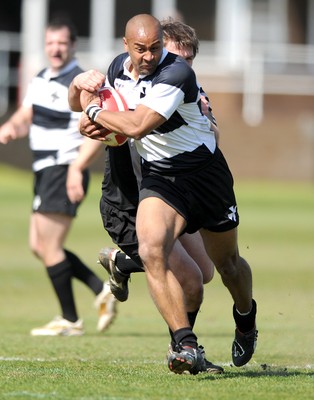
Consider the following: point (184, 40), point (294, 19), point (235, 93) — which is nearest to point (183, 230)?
point (184, 40)

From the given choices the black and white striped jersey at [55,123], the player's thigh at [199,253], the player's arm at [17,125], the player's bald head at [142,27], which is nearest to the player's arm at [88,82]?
the player's bald head at [142,27]

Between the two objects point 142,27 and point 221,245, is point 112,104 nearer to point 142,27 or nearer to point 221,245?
point 142,27

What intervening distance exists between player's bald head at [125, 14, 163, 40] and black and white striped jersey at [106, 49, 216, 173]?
0.67 ft

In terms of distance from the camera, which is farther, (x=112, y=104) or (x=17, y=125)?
(x=17, y=125)

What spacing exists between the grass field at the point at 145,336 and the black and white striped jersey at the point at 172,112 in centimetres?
135

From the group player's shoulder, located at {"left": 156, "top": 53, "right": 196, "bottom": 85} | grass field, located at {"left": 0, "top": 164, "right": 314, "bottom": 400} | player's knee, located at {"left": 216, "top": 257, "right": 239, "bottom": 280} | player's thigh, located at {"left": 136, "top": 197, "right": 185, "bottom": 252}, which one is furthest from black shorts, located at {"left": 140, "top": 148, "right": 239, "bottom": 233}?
grass field, located at {"left": 0, "top": 164, "right": 314, "bottom": 400}

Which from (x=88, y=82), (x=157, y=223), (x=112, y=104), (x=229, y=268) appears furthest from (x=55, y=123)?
(x=157, y=223)

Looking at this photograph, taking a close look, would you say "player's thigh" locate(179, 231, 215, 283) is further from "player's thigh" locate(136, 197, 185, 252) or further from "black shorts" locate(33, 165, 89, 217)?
"black shorts" locate(33, 165, 89, 217)

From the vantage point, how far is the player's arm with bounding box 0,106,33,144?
10.4 meters

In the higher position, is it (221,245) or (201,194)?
(201,194)

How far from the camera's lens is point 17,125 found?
1067 cm

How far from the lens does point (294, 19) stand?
3978 cm

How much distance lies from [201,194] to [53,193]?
138 inches

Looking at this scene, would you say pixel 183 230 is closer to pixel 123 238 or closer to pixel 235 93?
pixel 123 238
